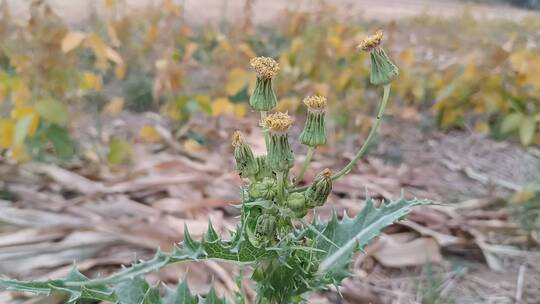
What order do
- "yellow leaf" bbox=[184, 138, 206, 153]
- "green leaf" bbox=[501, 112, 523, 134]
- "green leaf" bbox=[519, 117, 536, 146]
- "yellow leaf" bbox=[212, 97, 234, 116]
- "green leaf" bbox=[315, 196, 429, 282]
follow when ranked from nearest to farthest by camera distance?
"green leaf" bbox=[315, 196, 429, 282] → "yellow leaf" bbox=[184, 138, 206, 153] → "yellow leaf" bbox=[212, 97, 234, 116] → "green leaf" bbox=[519, 117, 536, 146] → "green leaf" bbox=[501, 112, 523, 134]

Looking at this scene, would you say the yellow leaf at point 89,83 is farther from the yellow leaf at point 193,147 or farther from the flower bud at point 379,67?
the flower bud at point 379,67

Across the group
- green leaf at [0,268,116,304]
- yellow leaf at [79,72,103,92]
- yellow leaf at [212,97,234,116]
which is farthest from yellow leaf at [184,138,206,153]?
green leaf at [0,268,116,304]

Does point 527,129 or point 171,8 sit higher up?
point 171,8

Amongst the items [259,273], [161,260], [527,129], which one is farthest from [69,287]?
[527,129]

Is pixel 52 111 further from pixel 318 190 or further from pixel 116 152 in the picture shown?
pixel 318 190

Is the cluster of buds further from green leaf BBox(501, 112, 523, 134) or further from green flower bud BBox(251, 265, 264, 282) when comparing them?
green leaf BBox(501, 112, 523, 134)

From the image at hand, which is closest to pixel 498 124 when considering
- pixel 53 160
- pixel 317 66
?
pixel 317 66

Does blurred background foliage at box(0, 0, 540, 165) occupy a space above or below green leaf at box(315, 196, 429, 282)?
below
